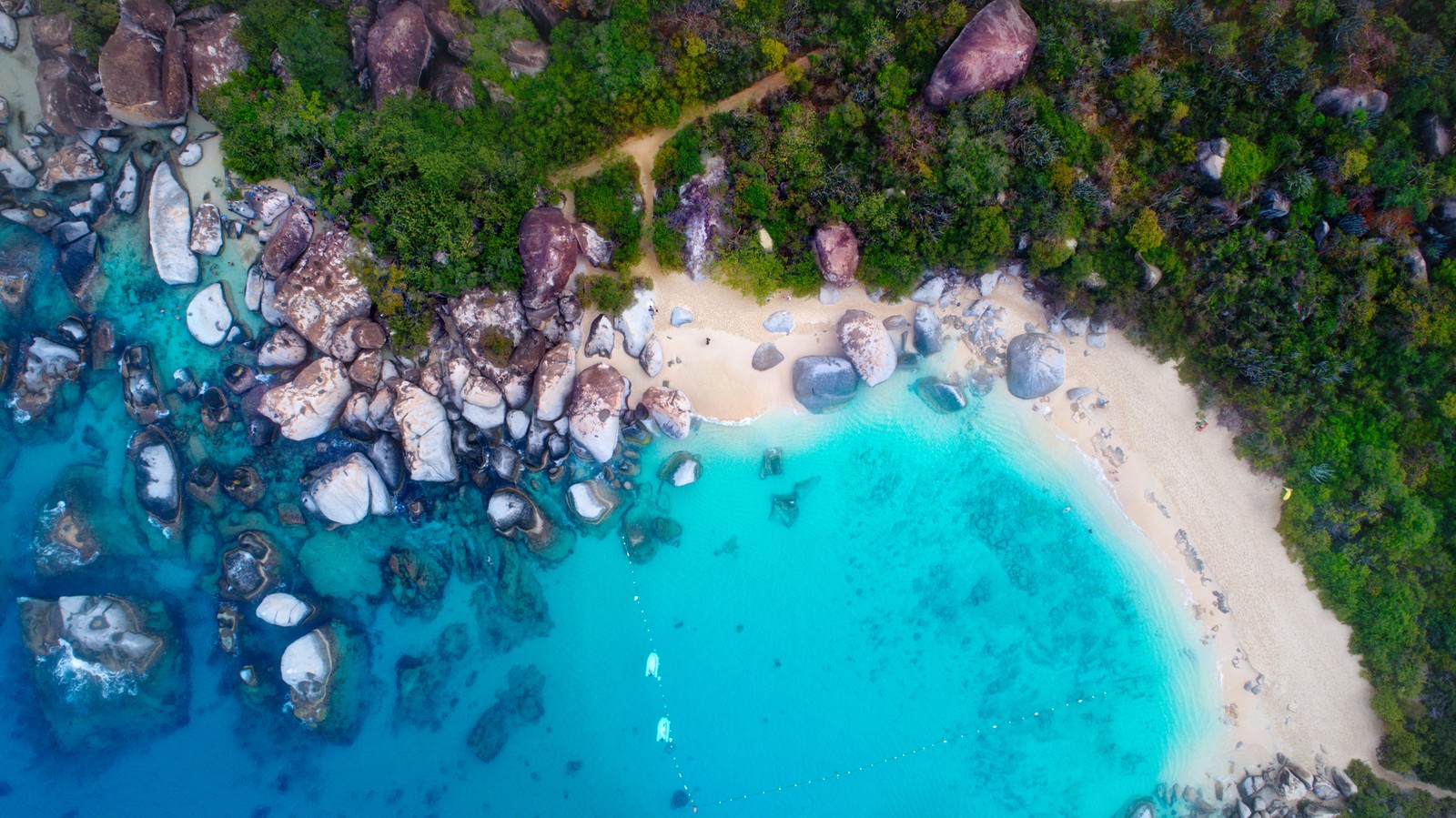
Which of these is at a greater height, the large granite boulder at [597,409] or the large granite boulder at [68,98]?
the large granite boulder at [68,98]

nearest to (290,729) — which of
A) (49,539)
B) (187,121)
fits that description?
(49,539)

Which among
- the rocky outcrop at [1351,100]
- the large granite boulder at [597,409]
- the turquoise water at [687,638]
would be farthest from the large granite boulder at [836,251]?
the rocky outcrop at [1351,100]

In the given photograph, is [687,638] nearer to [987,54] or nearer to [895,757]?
[895,757]

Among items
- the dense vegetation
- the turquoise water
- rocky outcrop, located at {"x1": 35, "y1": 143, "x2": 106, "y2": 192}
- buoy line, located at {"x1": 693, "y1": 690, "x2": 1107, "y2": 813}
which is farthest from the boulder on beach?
buoy line, located at {"x1": 693, "y1": 690, "x2": 1107, "y2": 813}

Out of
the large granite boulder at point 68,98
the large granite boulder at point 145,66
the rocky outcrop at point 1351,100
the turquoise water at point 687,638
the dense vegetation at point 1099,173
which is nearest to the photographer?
the rocky outcrop at point 1351,100

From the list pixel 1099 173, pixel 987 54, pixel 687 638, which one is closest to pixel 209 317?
pixel 687 638

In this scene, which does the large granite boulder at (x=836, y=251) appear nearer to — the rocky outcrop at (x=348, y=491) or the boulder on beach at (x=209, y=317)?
the rocky outcrop at (x=348, y=491)

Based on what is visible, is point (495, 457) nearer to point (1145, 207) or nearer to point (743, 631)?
point (743, 631)
